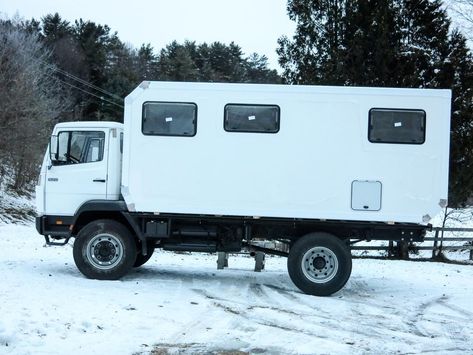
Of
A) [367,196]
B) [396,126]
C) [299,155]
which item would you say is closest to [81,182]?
[299,155]

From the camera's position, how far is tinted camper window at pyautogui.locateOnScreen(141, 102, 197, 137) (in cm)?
995

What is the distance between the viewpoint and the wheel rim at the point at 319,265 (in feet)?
32.8

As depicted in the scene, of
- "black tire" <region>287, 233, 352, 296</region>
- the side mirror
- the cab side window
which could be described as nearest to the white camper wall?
"black tire" <region>287, 233, 352, 296</region>

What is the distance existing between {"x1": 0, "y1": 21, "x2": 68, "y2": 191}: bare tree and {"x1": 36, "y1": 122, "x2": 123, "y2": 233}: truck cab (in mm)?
17261

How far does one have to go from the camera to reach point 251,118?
991 centimetres

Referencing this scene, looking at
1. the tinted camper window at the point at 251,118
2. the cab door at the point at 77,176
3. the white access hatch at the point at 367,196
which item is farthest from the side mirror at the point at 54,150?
the white access hatch at the point at 367,196

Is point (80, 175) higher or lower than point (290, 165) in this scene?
lower

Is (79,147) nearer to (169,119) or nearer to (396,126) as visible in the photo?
(169,119)

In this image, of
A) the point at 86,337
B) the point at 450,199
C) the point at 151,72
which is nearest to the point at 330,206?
the point at 86,337

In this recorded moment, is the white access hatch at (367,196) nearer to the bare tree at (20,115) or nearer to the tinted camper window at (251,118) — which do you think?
the tinted camper window at (251,118)

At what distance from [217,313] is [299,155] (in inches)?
123

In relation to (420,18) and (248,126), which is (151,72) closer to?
(420,18)

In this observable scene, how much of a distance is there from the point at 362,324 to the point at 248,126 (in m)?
3.80

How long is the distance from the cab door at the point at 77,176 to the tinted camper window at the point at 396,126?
4.72 metres
